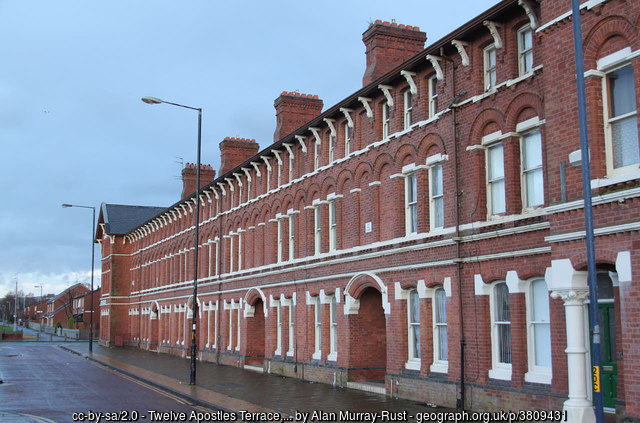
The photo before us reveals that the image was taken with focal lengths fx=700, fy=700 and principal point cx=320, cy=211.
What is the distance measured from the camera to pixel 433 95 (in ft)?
67.9

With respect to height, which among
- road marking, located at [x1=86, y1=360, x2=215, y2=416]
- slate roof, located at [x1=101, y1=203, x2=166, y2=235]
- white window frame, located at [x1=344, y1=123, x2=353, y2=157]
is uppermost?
slate roof, located at [x1=101, y1=203, x2=166, y2=235]

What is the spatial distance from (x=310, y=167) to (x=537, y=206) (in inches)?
530

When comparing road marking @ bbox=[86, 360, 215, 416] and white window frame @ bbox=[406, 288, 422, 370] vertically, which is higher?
white window frame @ bbox=[406, 288, 422, 370]

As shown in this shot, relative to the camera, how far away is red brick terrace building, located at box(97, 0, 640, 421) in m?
13.2

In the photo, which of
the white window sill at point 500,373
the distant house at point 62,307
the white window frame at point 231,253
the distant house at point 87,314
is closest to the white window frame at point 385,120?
the white window sill at point 500,373

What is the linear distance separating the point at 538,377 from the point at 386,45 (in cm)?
1439

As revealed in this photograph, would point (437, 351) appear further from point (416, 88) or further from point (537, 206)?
point (416, 88)

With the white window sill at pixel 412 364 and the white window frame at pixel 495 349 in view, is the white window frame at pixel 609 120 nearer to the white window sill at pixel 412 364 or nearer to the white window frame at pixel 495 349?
the white window frame at pixel 495 349

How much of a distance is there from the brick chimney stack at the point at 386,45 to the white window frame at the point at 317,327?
884cm

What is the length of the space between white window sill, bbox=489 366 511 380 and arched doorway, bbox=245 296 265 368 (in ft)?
61.0

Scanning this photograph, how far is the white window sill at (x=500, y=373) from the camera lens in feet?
55.3

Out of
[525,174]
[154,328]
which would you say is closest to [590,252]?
[525,174]

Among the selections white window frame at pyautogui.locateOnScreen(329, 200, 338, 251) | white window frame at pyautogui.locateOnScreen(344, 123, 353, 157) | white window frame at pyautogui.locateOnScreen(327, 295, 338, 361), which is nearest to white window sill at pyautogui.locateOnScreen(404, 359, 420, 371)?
white window frame at pyautogui.locateOnScreen(327, 295, 338, 361)

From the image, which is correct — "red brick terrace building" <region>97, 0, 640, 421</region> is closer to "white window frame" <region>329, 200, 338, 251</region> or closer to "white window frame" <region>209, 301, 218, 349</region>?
"white window frame" <region>329, 200, 338, 251</region>
